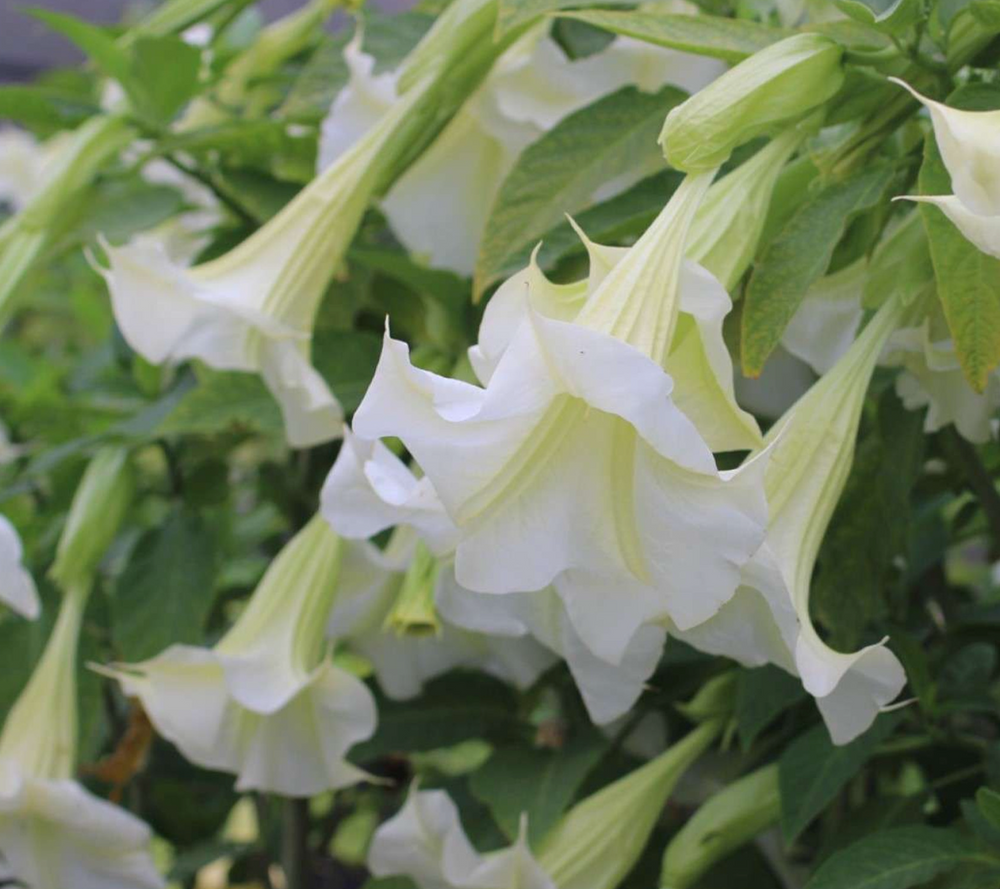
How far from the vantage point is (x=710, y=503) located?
17.4 inches

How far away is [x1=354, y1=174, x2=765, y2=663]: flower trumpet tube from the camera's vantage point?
0.42 meters

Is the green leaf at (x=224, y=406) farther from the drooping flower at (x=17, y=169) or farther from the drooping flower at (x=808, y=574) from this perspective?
the drooping flower at (x=17, y=169)

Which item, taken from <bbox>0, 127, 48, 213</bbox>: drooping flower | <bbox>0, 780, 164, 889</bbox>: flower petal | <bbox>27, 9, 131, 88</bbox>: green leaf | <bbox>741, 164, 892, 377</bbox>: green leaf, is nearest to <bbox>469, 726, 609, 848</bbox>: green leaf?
<bbox>0, 780, 164, 889</bbox>: flower petal

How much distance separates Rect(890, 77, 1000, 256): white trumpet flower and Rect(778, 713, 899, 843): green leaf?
0.36 metres

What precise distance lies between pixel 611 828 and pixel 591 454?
14.0 inches

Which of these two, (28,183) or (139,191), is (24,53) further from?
(139,191)

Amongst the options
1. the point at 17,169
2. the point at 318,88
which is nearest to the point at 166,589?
the point at 318,88

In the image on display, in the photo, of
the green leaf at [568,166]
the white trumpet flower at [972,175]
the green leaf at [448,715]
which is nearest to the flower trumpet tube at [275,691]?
the green leaf at [448,715]

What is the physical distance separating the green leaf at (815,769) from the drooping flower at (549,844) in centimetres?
9

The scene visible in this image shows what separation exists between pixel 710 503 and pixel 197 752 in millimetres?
469

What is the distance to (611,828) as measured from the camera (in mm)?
765

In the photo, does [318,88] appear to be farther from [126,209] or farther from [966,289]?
[966,289]

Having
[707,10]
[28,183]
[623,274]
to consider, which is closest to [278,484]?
[707,10]

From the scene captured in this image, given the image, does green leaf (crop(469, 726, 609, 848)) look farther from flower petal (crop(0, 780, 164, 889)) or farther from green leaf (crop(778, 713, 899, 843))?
flower petal (crop(0, 780, 164, 889))
